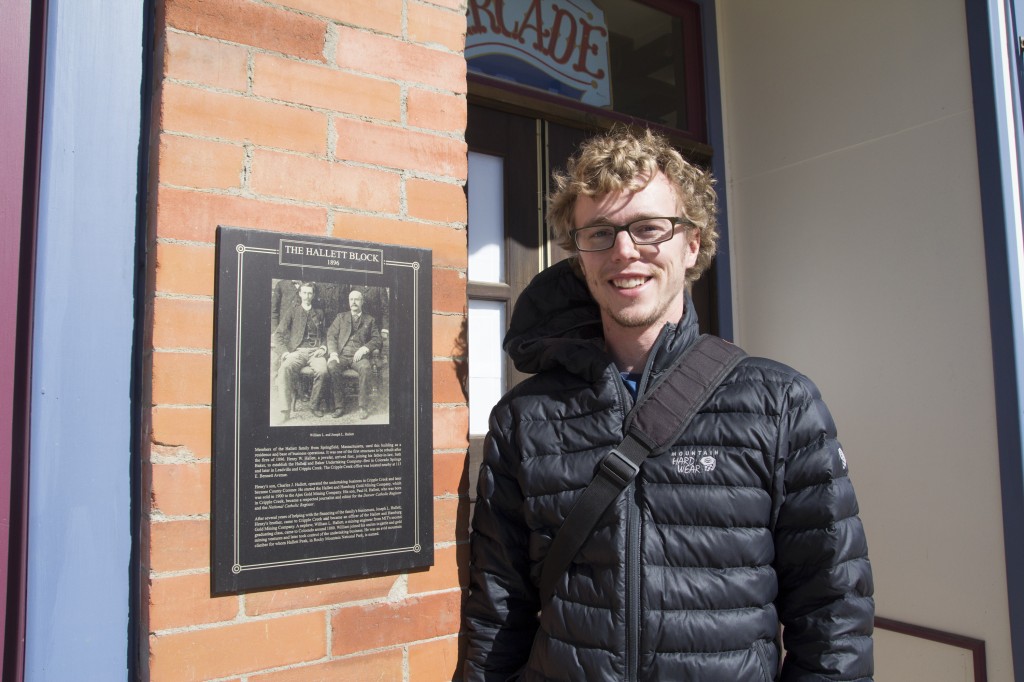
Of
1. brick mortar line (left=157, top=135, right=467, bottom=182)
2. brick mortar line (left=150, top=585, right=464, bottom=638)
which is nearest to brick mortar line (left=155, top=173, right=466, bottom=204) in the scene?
brick mortar line (left=157, top=135, right=467, bottom=182)

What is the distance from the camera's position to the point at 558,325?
1871 millimetres

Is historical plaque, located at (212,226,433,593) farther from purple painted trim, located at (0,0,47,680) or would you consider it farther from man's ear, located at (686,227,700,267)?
man's ear, located at (686,227,700,267)

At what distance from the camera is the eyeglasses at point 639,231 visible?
1659mm

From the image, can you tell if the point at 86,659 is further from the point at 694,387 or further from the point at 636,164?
the point at 636,164

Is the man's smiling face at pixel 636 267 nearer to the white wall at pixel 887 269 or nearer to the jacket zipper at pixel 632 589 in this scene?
the jacket zipper at pixel 632 589

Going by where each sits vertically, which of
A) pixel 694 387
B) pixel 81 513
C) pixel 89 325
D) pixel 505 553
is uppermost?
pixel 89 325

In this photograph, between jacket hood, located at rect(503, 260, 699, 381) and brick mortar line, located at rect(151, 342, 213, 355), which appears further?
jacket hood, located at rect(503, 260, 699, 381)

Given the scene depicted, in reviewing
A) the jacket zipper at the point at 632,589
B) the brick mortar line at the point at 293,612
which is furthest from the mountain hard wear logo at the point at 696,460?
the brick mortar line at the point at 293,612

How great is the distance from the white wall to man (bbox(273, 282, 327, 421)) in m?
2.49

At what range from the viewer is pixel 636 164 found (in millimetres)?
1719

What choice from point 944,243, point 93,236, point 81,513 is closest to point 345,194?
point 93,236

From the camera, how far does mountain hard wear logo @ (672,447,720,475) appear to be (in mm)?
1497

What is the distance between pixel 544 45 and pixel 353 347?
2187 millimetres

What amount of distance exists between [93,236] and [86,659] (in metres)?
0.82
